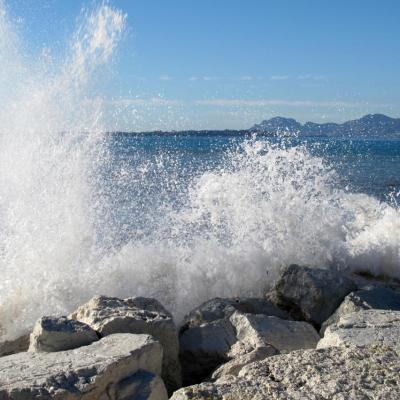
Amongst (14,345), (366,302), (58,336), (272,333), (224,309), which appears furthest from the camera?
(366,302)

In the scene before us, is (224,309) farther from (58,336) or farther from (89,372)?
(89,372)

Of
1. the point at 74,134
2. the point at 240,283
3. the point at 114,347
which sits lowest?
the point at 240,283

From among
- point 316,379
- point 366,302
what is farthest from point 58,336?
point 366,302

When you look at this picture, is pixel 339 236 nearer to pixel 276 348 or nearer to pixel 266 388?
pixel 276 348

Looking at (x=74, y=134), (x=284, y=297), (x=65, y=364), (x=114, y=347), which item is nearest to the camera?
(x=65, y=364)

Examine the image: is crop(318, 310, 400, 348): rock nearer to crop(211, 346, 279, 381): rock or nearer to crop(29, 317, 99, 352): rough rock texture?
crop(211, 346, 279, 381): rock

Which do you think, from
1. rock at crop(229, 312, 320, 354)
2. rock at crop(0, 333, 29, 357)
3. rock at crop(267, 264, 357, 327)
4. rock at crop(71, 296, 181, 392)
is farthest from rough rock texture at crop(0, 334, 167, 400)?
rock at crop(267, 264, 357, 327)

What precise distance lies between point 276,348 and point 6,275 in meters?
3.49

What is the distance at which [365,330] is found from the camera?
361cm

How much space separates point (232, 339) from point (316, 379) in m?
2.07

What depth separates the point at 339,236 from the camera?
849 cm

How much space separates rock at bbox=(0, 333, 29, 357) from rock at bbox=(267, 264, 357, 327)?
8.50 feet

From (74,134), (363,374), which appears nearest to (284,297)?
(363,374)

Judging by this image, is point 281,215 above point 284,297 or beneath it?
above
